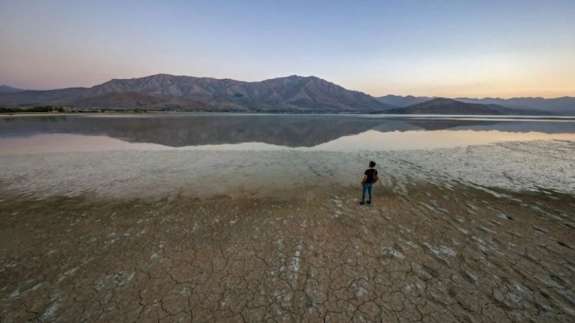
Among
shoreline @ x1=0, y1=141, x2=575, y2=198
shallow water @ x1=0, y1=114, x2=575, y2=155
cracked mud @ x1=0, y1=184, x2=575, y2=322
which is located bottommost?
cracked mud @ x1=0, y1=184, x2=575, y2=322

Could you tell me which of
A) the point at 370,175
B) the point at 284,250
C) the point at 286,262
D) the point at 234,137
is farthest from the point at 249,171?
the point at 234,137

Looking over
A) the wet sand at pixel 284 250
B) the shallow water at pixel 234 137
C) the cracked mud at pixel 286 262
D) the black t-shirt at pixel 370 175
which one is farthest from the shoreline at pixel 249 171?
the shallow water at pixel 234 137

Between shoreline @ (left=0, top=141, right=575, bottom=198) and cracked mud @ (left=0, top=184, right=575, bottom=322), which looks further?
shoreline @ (left=0, top=141, right=575, bottom=198)

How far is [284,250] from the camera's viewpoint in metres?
7.38

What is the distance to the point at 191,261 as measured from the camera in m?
6.75

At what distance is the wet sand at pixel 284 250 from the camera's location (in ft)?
17.0

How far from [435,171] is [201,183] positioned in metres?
16.6

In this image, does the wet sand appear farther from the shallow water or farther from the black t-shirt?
the shallow water

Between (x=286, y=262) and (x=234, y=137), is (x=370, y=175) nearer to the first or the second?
(x=286, y=262)

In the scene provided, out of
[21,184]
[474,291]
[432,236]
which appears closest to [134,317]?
[474,291]

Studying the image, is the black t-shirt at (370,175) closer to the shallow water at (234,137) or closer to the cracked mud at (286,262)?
the cracked mud at (286,262)

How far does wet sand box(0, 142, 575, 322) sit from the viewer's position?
5176 millimetres

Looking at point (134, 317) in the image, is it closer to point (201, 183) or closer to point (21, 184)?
point (201, 183)

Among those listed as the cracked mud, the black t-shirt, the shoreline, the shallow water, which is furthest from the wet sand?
the shallow water
